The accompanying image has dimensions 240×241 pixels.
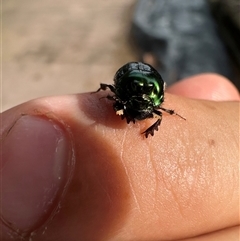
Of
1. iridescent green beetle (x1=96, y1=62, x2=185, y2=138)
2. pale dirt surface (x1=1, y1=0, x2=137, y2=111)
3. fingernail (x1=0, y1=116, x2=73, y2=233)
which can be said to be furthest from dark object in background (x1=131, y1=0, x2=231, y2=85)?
fingernail (x1=0, y1=116, x2=73, y2=233)

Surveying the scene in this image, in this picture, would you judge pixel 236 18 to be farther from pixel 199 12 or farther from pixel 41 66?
pixel 41 66

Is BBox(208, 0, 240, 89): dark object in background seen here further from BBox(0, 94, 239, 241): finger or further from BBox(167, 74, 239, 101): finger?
BBox(0, 94, 239, 241): finger

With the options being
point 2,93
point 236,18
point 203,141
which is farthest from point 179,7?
point 203,141

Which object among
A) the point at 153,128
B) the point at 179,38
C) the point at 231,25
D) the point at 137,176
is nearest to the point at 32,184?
the point at 137,176

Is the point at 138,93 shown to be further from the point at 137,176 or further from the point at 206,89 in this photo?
the point at 206,89

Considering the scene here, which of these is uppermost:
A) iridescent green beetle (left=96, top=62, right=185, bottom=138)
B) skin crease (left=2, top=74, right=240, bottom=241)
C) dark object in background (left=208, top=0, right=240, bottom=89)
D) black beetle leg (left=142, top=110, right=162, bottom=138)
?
iridescent green beetle (left=96, top=62, right=185, bottom=138)

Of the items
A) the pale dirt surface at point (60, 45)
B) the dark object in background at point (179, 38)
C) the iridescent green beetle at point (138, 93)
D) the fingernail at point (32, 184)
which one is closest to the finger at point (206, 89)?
the iridescent green beetle at point (138, 93)

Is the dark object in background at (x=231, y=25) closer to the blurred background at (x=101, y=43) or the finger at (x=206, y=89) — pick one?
the blurred background at (x=101, y=43)
